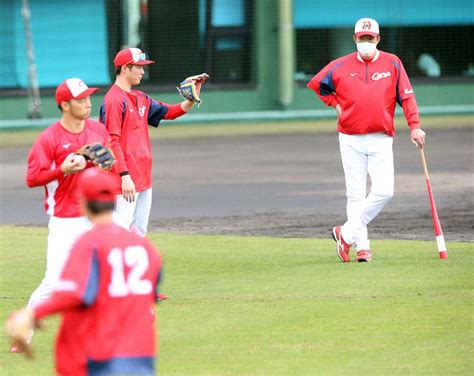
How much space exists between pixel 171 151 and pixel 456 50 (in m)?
12.2

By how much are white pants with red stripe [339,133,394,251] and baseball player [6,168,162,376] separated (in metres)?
6.54

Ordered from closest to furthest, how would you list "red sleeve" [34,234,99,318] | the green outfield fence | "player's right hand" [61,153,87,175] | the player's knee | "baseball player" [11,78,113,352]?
"red sleeve" [34,234,99,318] < "player's right hand" [61,153,87,175] < "baseball player" [11,78,113,352] < the player's knee < the green outfield fence

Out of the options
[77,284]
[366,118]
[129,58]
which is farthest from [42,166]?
[366,118]

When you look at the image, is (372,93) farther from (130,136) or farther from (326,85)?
(130,136)

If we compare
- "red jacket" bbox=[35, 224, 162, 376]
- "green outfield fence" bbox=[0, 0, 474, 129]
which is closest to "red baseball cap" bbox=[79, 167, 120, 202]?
"red jacket" bbox=[35, 224, 162, 376]

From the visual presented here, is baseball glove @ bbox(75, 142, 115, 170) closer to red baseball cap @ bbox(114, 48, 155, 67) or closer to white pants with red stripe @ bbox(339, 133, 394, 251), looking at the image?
red baseball cap @ bbox(114, 48, 155, 67)

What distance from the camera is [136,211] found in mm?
10133

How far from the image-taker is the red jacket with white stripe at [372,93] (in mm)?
11547

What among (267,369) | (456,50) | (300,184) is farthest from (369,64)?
(456,50)

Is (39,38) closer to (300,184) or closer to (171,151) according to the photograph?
→ (171,151)

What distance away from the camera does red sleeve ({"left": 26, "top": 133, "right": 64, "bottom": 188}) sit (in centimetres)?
793

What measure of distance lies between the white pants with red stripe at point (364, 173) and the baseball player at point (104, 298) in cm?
654

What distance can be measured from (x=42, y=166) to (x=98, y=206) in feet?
9.15

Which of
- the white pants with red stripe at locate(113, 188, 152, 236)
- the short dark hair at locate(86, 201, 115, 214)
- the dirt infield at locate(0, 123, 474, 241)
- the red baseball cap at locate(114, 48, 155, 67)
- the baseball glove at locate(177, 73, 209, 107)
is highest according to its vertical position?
the short dark hair at locate(86, 201, 115, 214)
